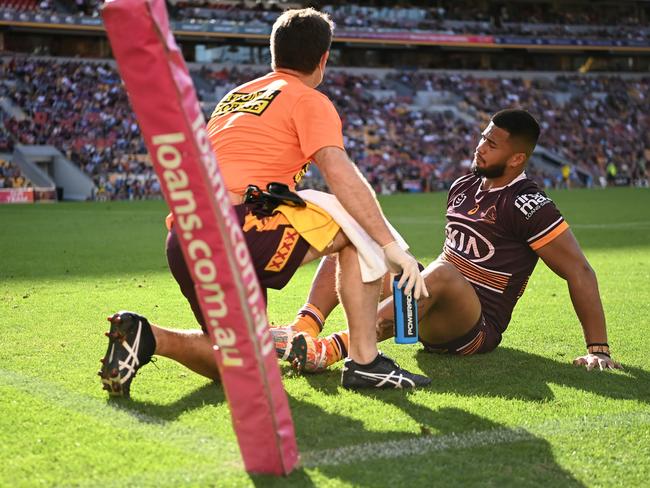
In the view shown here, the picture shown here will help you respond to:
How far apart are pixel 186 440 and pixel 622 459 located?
1.65 meters

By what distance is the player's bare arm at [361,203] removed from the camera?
13.4 ft

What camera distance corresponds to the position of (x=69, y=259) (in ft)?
39.8

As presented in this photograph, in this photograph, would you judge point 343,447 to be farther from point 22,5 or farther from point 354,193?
point 22,5

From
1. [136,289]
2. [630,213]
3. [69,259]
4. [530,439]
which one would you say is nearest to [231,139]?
[530,439]

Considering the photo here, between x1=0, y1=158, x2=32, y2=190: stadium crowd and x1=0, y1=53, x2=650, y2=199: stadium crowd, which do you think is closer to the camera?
x1=0, y1=158, x2=32, y2=190: stadium crowd

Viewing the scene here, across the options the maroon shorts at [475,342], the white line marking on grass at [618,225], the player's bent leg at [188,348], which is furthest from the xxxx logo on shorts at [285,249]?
the white line marking on grass at [618,225]

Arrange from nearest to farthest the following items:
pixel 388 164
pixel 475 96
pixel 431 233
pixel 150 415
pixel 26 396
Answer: pixel 150 415 → pixel 26 396 → pixel 431 233 → pixel 388 164 → pixel 475 96

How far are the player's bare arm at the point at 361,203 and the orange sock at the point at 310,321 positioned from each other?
4.03ft

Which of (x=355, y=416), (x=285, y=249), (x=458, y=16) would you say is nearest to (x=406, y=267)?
(x=285, y=249)

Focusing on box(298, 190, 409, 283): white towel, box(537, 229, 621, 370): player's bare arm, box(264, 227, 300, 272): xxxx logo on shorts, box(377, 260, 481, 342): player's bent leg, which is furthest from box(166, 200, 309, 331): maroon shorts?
box(537, 229, 621, 370): player's bare arm

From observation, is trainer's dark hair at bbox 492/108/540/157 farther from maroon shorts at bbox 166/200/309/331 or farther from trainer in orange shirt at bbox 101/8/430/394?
maroon shorts at bbox 166/200/309/331

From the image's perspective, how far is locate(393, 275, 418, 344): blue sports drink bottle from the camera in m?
4.27

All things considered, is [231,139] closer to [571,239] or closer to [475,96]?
[571,239]

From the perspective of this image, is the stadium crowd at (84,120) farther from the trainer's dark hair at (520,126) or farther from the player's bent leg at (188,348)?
the player's bent leg at (188,348)
